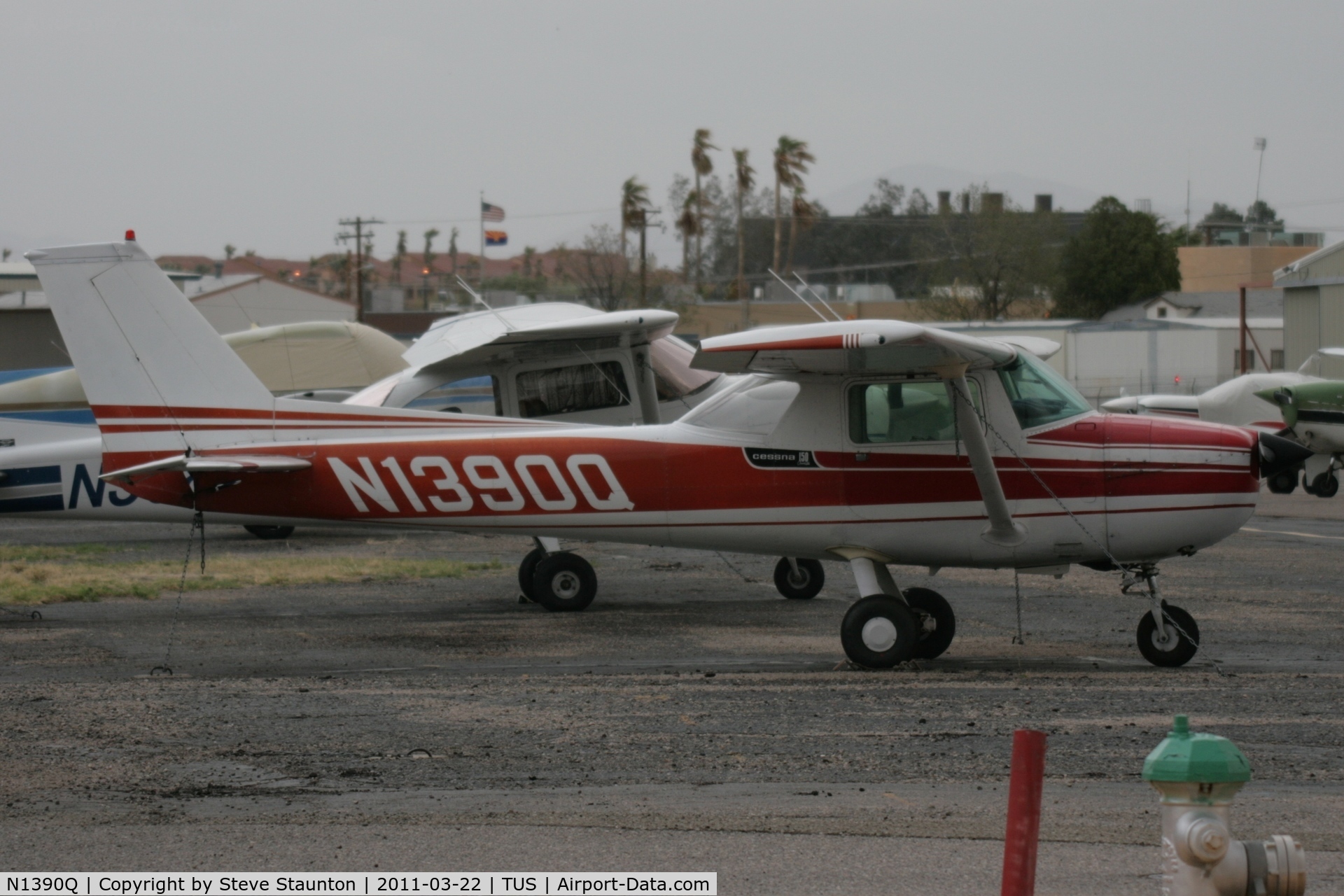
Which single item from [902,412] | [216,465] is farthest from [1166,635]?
[216,465]

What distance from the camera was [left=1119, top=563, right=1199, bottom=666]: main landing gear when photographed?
9.24 metres

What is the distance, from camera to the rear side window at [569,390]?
1316 cm

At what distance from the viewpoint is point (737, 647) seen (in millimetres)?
10516

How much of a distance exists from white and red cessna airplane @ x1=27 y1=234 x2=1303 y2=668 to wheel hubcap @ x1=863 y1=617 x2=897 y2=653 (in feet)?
0.04

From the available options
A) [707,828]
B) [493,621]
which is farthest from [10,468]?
[707,828]

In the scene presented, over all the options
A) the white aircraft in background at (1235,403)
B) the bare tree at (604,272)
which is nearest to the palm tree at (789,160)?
the bare tree at (604,272)

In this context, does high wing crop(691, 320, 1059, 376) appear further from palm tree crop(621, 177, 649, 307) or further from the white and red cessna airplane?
palm tree crop(621, 177, 649, 307)

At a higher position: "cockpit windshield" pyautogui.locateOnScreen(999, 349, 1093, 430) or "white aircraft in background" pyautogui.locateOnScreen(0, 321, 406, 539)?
"cockpit windshield" pyautogui.locateOnScreen(999, 349, 1093, 430)

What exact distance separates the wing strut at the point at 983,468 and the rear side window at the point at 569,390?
455 centimetres

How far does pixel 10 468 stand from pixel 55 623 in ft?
8.80

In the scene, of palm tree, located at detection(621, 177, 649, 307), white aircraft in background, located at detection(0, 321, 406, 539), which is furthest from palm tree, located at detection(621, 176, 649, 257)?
white aircraft in background, located at detection(0, 321, 406, 539)

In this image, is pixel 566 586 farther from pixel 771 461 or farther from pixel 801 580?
pixel 771 461

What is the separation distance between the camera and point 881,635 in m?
9.21

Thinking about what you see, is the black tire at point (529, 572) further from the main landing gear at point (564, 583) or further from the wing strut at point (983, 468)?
the wing strut at point (983, 468)
